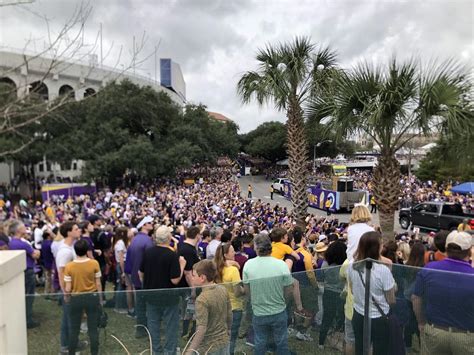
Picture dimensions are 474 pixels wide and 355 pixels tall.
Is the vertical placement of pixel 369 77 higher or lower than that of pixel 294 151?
higher

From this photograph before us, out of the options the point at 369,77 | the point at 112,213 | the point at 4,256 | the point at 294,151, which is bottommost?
the point at 112,213

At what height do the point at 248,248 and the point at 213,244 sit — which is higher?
the point at 213,244

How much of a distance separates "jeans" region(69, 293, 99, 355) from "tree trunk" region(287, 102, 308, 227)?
31.2ft

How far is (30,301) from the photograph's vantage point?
122 inches

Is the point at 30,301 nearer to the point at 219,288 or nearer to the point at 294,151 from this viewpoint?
the point at 219,288

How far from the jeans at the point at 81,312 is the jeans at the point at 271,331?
145 centimetres

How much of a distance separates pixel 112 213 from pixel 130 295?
1456cm

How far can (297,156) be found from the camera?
41.0 feet

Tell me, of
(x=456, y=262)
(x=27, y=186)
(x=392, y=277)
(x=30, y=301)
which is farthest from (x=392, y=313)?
(x=27, y=186)

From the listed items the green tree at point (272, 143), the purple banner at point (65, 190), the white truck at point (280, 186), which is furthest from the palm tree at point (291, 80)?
the green tree at point (272, 143)

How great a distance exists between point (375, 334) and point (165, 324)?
74.8 inches

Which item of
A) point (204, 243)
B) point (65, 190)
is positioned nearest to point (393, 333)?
point (204, 243)

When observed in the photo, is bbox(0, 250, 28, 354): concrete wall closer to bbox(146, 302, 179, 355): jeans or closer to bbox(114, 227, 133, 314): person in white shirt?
bbox(146, 302, 179, 355): jeans

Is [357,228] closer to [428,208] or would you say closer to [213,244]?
[213,244]
